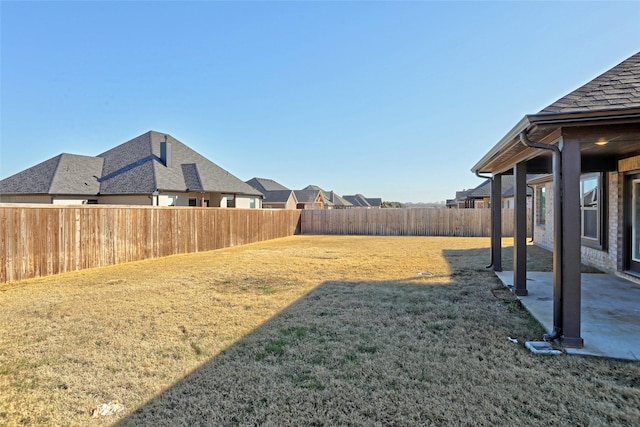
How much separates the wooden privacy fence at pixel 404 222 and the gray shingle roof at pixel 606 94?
16.0 meters

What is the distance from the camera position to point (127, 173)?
1906cm

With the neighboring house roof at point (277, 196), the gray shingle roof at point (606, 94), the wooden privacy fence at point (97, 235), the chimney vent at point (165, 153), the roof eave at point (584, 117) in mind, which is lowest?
the wooden privacy fence at point (97, 235)

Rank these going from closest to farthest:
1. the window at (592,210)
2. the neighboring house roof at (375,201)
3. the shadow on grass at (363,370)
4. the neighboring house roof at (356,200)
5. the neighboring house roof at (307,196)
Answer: the shadow on grass at (363,370), the window at (592,210), the neighboring house roof at (307,196), the neighboring house roof at (356,200), the neighboring house roof at (375,201)

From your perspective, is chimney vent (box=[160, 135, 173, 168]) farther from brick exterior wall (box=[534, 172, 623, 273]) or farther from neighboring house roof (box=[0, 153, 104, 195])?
brick exterior wall (box=[534, 172, 623, 273])

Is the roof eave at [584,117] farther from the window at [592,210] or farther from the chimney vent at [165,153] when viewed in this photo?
the chimney vent at [165,153]

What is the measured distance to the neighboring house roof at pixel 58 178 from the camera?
17.3m

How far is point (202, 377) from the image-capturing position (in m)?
2.92

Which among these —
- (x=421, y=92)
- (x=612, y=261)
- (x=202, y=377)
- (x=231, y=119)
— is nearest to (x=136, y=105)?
(x=231, y=119)

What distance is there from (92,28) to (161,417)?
1310cm

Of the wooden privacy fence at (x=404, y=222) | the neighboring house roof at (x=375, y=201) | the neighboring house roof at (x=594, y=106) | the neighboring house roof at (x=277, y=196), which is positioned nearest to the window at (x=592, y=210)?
the neighboring house roof at (x=594, y=106)

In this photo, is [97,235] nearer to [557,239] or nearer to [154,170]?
[557,239]

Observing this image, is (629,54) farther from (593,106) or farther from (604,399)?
(604,399)

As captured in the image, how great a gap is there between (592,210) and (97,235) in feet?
41.1

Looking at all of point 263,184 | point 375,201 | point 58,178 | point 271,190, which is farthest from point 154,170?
point 375,201
